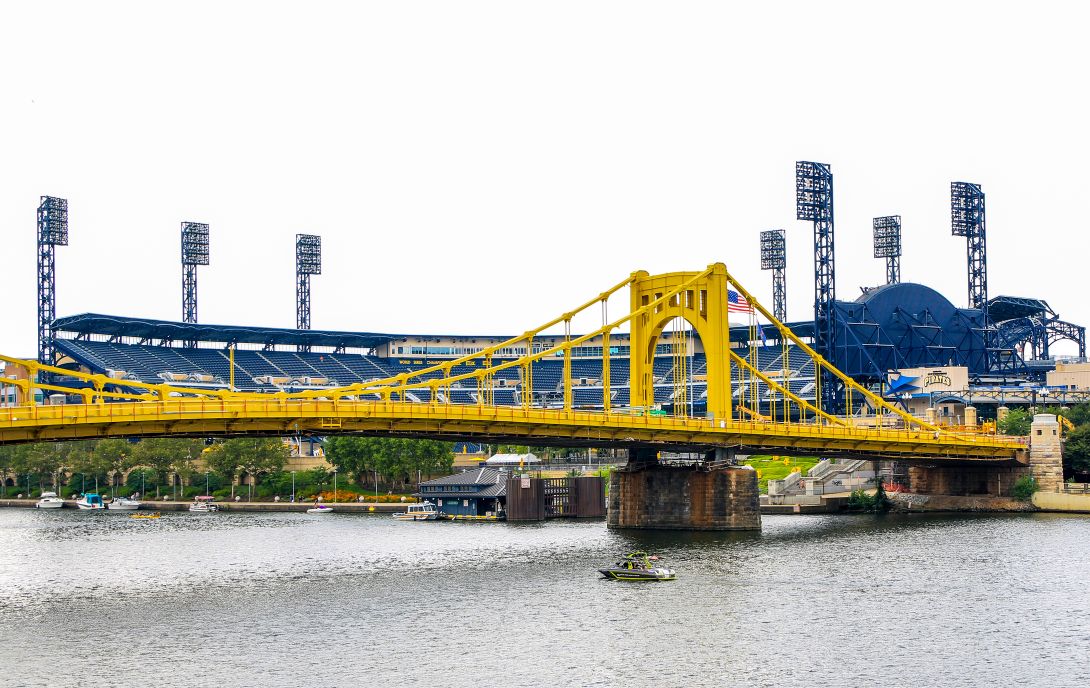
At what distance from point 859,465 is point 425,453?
174ft

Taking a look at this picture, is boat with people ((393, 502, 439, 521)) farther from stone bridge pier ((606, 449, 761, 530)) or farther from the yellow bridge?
stone bridge pier ((606, 449, 761, 530))

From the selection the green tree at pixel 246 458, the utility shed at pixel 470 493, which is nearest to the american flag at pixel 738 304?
the utility shed at pixel 470 493

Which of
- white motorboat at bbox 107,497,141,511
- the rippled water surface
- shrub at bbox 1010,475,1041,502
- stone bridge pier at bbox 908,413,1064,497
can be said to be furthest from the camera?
white motorboat at bbox 107,497,141,511

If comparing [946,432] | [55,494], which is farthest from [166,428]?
[55,494]

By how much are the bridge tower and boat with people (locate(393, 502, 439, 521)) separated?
31.3 m

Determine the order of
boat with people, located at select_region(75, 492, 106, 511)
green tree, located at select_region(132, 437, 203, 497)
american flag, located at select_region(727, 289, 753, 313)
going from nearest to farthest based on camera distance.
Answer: american flag, located at select_region(727, 289, 753, 313) → boat with people, located at select_region(75, 492, 106, 511) → green tree, located at select_region(132, 437, 203, 497)

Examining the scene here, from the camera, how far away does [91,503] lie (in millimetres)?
178000

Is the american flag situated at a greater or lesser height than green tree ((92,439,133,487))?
greater

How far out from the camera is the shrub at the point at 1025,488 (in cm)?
12962

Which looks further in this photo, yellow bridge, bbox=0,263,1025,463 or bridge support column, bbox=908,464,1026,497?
bridge support column, bbox=908,464,1026,497

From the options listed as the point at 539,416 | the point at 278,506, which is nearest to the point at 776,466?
the point at 278,506

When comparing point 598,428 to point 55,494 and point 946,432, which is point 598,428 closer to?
point 946,432

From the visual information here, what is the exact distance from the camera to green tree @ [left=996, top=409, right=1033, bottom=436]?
146375 millimetres

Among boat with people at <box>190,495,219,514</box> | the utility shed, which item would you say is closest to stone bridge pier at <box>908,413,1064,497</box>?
the utility shed
